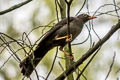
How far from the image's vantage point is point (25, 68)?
9.76 ft

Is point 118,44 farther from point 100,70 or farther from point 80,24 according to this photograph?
point 80,24

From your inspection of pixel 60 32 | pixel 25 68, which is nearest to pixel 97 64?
pixel 60 32

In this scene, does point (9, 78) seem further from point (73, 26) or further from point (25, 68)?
point (25, 68)

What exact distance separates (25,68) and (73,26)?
1261 millimetres

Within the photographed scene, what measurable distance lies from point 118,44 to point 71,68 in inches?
95.9

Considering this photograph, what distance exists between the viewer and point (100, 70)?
5.23 meters

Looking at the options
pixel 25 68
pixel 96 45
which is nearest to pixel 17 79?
pixel 25 68

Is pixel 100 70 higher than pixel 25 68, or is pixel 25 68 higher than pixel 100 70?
pixel 25 68

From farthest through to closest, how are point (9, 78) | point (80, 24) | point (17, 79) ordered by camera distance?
point (9, 78)
point (17, 79)
point (80, 24)

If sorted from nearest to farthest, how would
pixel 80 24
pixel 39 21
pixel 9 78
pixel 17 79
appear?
pixel 80 24, pixel 17 79, pixel 9 78, pixel 39 21

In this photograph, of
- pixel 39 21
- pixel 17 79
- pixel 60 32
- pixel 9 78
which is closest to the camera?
pixel 60 32

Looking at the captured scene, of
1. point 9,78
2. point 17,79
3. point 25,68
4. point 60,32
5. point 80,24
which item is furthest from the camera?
point 9,78

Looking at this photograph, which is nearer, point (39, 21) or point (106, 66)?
point (106, 66)

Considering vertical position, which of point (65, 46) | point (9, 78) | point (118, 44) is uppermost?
point (65, 46)
